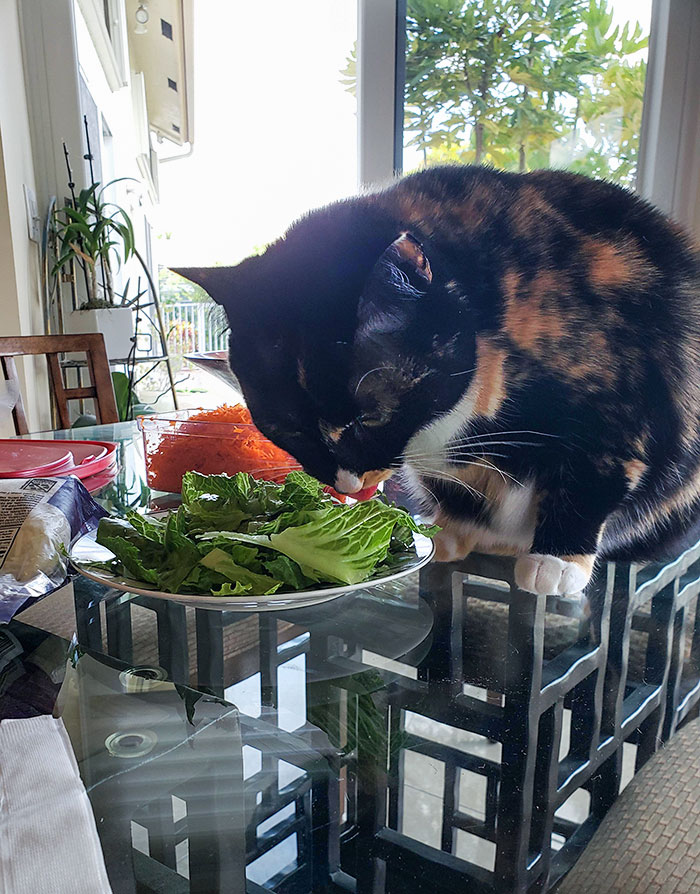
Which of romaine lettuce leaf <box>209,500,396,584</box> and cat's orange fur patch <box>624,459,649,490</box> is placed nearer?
romaine lettuce leaf <box>209,500,396,584</box>

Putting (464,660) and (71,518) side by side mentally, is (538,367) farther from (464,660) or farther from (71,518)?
(71,518)

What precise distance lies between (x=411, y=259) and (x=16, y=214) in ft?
5.65

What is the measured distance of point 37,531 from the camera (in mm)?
525

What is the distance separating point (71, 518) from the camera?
59cm

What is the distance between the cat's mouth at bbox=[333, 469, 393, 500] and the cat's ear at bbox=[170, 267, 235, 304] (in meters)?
0.24

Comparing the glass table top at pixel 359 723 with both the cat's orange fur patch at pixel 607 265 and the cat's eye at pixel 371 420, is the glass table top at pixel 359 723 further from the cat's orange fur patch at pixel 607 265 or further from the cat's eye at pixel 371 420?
the cat's orange fur patch at pixel 607 265

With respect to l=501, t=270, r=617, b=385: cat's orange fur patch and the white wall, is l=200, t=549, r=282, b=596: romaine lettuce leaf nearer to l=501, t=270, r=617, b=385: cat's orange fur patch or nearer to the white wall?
l=501, t=270, r=617, b=385: cat's orange fur patch

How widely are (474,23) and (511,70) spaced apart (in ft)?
0.45

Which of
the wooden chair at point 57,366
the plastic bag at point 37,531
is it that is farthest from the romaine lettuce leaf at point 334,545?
the wooden chair at point 57,366

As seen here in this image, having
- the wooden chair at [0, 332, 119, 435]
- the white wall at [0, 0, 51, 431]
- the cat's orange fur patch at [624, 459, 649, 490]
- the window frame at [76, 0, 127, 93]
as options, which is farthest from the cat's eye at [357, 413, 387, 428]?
the window frame at [76, 0, 127, 93]

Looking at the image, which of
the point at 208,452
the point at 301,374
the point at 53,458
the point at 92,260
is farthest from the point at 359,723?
the point at 92,260

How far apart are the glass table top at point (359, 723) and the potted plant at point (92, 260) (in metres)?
1.76

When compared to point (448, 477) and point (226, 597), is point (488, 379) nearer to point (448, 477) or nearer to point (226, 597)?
point (448, 477)

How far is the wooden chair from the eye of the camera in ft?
4.81
